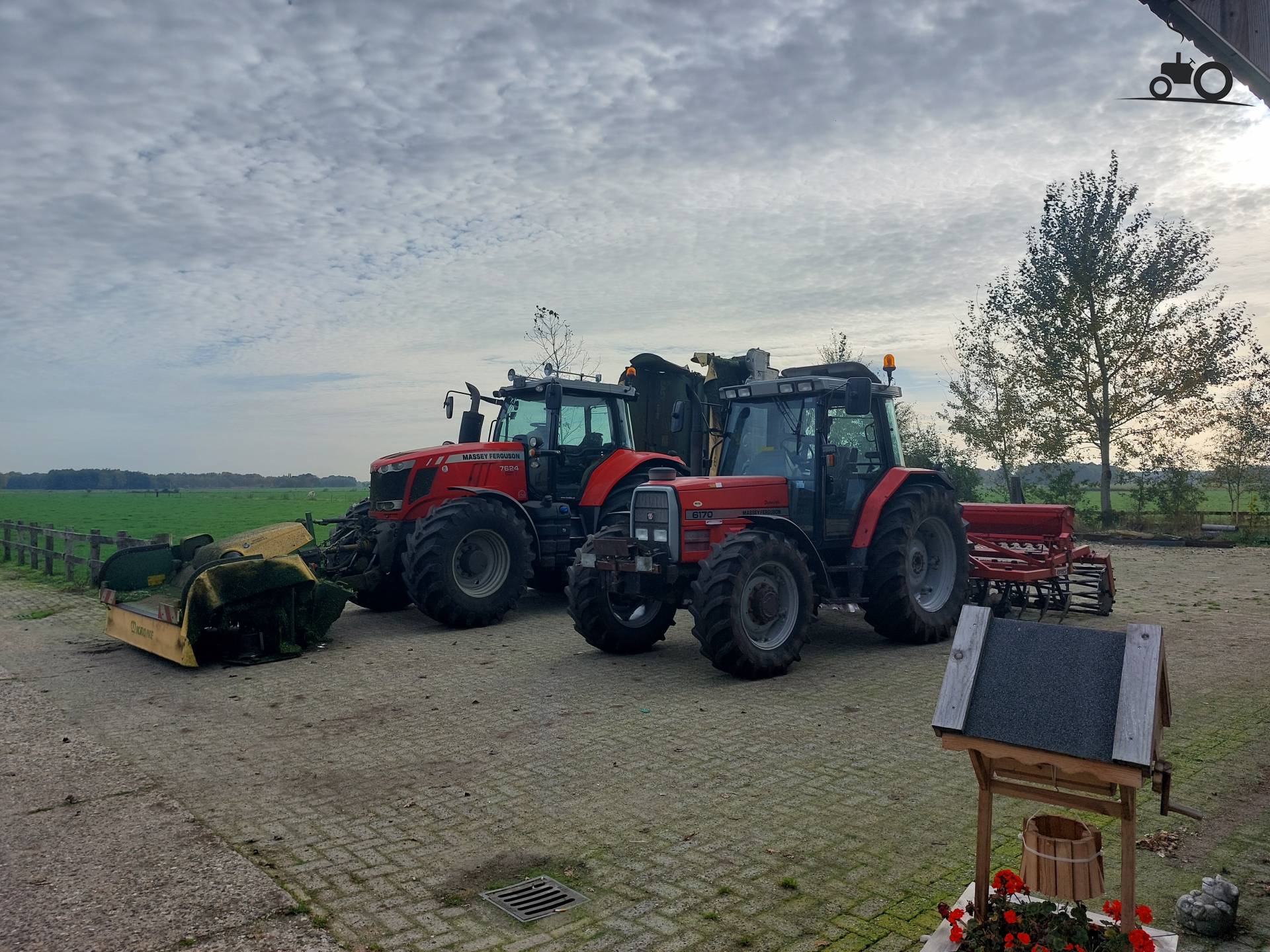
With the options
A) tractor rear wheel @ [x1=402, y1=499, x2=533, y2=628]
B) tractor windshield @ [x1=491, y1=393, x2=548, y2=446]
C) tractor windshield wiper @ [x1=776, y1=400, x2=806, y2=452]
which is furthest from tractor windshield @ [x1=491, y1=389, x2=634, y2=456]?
tractor windshield wiper @ [x1=776, y1=400, x2=806, y2=452]

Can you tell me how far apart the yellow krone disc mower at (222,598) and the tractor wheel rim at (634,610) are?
2.88m

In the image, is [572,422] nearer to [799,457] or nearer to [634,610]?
[634,610]

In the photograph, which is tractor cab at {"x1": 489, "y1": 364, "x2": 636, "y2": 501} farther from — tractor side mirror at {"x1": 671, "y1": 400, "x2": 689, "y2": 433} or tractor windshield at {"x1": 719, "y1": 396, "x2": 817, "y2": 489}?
tractor windshield at {"x1": 719, "y1": 396, "x2": 817, "y2": 489}

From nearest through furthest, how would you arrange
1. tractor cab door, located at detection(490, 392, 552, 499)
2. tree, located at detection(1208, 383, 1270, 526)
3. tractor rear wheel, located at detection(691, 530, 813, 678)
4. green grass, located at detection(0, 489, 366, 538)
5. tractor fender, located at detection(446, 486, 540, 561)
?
tractor rear wheel, located at detection(691, 530, 813, 678), tractor fender, located at detection(446, 486, 540, 561), tractor cab door, located at detection(490, 392, 552, 499), tree, located at detection(1208, 383, 1270, 526), green grass, located at detection(0, 489, 366, 538)

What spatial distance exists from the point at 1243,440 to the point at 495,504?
2102 cm

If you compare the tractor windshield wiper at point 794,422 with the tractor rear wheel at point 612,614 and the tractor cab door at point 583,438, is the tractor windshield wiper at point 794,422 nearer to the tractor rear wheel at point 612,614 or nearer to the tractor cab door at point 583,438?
the tractor rear wheel at point 612,614

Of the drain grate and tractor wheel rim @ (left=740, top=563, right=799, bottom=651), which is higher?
tractor wheel rim @ (left=740, top=563, right=799, bottom=651)

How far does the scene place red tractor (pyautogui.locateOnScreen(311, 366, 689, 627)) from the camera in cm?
1030

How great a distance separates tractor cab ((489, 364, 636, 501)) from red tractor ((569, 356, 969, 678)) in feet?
9.21

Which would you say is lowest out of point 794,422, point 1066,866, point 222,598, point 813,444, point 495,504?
point 1066,866

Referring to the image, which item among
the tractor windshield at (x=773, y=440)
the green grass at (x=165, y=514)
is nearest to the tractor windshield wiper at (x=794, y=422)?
the tractor windshield at (x=773, y=440)

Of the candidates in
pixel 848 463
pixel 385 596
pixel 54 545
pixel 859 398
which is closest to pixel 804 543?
pixel 848 463

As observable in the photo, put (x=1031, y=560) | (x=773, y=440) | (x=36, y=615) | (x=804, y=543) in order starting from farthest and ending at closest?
(x=36, y=615) < (x=1031, y=560) < (x=773, y=440) < (x=804, y=543)

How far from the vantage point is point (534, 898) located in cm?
400
